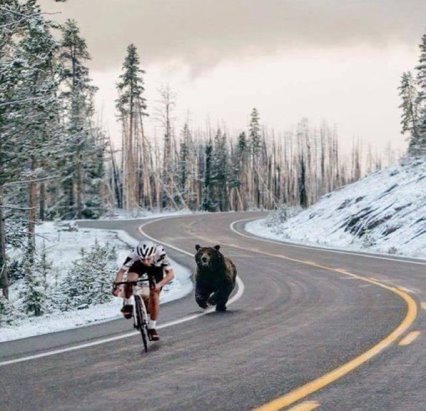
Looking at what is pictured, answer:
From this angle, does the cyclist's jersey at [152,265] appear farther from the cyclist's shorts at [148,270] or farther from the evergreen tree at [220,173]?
the evergreen tree at [220,173]

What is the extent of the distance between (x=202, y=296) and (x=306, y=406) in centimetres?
647

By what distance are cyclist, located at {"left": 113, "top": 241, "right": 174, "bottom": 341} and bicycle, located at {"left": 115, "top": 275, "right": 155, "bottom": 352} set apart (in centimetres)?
6

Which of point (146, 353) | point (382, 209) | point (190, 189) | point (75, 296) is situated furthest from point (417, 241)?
point (190, 189)

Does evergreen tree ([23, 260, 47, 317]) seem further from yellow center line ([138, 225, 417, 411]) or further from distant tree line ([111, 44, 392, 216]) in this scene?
distant tree line ([111, 44, 392, 216])

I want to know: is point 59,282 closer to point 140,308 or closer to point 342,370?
point 140,308

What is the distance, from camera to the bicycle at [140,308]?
300 inches

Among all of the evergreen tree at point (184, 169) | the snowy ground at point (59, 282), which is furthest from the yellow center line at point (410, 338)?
the evergreen tree at point (184, 169)

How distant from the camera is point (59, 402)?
5.08 metres

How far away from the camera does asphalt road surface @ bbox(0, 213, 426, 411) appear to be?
507 centimetres

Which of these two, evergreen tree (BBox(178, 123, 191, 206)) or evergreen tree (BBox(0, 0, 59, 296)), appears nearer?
evergreen tree (BBox(0, 0, 59, 296))

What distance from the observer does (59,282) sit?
72.8 ft

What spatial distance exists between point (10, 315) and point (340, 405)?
10049 millimetres

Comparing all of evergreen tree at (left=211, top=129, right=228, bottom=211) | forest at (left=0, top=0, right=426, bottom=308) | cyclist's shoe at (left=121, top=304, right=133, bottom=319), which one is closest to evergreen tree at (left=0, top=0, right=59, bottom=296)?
forest at (left=0, top=0, right=426, bottom=308)

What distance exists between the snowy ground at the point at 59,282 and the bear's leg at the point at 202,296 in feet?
4.97
